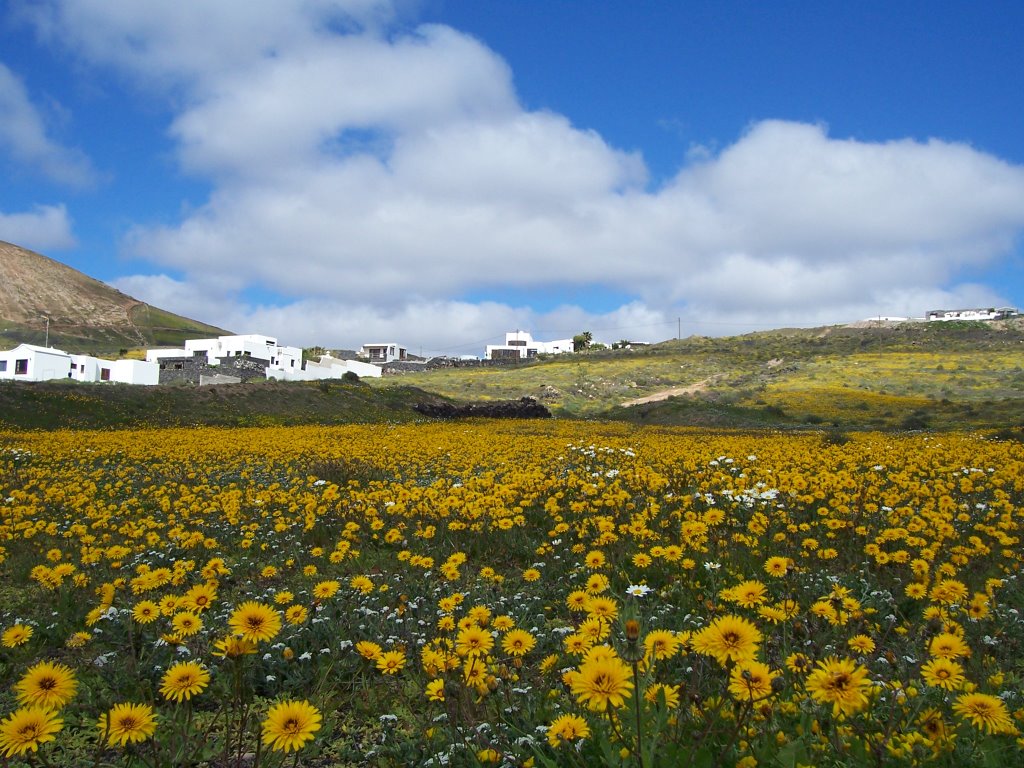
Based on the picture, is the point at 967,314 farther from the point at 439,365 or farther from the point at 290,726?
the point at 290,726

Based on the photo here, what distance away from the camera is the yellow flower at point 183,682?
197cm

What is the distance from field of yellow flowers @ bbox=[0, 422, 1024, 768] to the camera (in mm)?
2023

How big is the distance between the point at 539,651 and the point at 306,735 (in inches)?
91.1

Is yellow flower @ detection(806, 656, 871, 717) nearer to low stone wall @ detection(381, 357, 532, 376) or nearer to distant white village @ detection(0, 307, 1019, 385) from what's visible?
distant white village @ detection(0, 307, 1019, 385)

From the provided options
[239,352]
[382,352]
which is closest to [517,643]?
[239,352]

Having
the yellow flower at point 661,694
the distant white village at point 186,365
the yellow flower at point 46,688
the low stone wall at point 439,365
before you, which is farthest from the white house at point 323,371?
the yellow flower at point 661,694

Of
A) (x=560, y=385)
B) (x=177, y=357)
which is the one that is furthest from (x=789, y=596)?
(x=177, y=357)

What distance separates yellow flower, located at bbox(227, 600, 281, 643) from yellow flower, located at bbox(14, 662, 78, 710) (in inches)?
16.8

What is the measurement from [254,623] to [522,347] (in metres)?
135

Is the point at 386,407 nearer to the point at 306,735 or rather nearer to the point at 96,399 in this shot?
the point at 96,399

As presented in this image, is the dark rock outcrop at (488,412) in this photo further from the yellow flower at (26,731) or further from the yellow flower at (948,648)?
the yellow flower at (26,731)

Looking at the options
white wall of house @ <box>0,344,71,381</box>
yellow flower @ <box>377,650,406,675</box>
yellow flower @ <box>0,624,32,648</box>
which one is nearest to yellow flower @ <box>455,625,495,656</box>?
yellow flower @ <box>377,650,406,675</box>

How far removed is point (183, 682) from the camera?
2014 mm

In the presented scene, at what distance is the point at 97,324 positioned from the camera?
167375 mm
